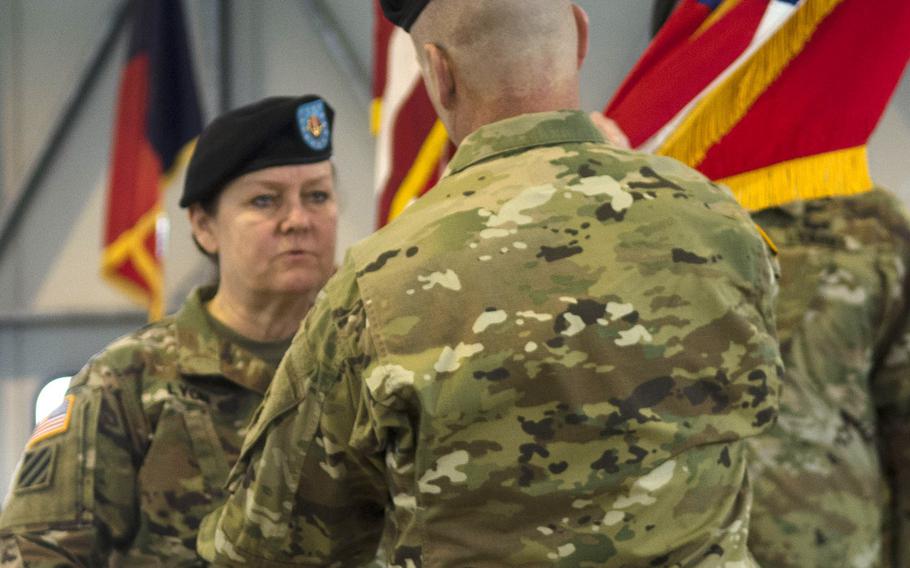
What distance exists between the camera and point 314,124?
2.00 m

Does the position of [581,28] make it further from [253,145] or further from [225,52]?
[225,52]

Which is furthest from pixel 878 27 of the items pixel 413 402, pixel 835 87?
pixel 413 402

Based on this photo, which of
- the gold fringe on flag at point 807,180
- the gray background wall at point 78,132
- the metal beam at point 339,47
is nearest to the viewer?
the gold fringe on flag at point 807,180

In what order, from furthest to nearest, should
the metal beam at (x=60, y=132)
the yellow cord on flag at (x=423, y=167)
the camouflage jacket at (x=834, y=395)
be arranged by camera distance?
the metal beam at (x=60, y=132), the yellow cord on flag at (x=423, y=167), the camouflage jacket at (x=834, y=395)

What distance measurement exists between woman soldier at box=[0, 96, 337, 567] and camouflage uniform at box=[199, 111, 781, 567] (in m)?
0.65

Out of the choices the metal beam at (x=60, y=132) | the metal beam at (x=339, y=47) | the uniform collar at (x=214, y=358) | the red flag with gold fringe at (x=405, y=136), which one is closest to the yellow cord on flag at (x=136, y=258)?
the metal beam at (x=60, y=132)

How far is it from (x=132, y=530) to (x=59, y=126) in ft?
11.6

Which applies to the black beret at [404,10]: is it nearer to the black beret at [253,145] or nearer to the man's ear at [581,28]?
the man's ear at [581,28]

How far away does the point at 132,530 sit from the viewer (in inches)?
70.6

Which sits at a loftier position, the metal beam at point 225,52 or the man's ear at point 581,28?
the man's ear at point 581,28

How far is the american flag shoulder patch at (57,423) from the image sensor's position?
1.79 m

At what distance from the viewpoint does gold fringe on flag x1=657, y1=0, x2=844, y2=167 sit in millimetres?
1787

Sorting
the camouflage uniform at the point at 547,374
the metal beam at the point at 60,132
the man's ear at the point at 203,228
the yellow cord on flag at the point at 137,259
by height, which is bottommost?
the yellow cord on flag at the point at 137,259

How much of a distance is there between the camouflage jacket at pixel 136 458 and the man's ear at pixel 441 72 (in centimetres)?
75
